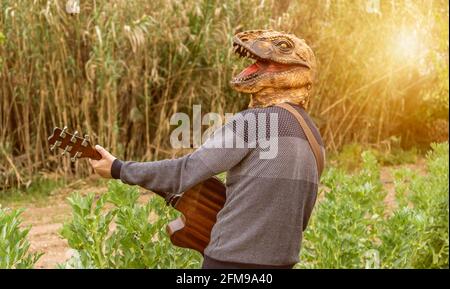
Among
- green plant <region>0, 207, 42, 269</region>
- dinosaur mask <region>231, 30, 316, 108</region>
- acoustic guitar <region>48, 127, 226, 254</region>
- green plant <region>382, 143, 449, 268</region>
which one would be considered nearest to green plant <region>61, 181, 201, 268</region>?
green plant <region>0, 207, 42, 269</region>

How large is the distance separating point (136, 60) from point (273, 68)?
197 inches

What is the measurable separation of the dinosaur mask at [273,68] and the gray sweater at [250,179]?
0.20 feet

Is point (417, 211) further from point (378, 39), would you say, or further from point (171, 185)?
point (378, 39)

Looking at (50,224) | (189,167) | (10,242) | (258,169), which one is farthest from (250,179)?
(50,224)

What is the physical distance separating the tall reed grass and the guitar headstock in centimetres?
Answer: 425

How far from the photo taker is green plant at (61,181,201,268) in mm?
2816

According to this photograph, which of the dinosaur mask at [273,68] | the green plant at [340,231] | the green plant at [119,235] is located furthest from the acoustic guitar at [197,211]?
the green plant at [340,231]

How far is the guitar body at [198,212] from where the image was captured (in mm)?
2168

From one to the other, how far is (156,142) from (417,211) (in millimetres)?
3365

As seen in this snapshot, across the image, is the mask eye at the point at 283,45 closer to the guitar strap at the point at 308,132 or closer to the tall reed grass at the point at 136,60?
the guitar strap at the point at 308,132

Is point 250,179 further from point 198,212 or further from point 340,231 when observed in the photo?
point 340,231
